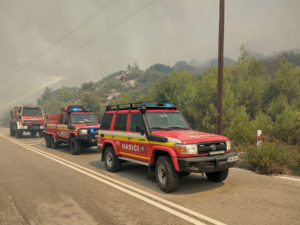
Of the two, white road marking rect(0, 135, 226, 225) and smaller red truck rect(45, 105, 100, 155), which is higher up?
smaller red truck rect(45, 105, 100, 155)

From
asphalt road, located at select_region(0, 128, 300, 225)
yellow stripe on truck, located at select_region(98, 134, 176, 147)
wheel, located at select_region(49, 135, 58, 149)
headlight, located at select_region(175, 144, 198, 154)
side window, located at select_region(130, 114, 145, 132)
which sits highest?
side window, located at select_region(130, 114, 145, 132)

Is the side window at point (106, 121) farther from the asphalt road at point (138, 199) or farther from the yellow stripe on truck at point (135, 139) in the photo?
the asphalt road at point (138, 199)

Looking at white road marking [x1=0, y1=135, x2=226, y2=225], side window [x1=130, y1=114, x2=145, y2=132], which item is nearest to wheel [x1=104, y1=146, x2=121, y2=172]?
white road marking [x1=0, y1=135, x2=226, y2=225]

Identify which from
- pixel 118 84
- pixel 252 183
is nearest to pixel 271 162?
pixel 252 183

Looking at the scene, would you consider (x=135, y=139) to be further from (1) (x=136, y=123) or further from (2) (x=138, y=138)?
(1) (x=136, y=123)

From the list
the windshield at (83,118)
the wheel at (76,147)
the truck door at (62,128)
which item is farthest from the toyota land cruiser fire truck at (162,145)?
the truck door at (62,128)

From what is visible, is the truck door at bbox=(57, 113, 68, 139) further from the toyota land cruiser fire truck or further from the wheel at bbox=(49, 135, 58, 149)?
the toyota land cruiser fire truck

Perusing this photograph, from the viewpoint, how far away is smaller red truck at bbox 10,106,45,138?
2133 centimetres

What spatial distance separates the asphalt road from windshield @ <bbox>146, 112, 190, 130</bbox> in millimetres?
1512

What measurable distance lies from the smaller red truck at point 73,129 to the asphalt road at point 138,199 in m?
3.67

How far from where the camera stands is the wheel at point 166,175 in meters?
5.45

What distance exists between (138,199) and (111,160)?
3.04 m

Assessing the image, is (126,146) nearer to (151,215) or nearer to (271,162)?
(151,215)

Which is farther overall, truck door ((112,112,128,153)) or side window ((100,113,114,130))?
side window ((100,113,114,130))
